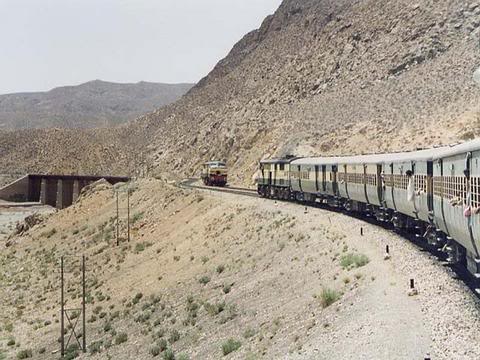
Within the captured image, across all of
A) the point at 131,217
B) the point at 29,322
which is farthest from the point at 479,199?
the point at 131,217

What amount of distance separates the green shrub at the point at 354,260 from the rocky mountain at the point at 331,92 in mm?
38781

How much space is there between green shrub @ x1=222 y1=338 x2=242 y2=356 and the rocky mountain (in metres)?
43.2

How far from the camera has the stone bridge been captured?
118 m

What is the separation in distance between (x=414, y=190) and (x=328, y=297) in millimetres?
6726

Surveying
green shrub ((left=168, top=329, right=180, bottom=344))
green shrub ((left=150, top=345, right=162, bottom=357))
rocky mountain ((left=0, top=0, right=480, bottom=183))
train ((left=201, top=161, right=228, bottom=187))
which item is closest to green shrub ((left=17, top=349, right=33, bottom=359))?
green shrub ((left=168, top=329, right=180, bottom=344))

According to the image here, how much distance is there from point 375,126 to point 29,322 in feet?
149

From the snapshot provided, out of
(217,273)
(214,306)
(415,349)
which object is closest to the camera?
(415,349)

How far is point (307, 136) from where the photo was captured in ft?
255

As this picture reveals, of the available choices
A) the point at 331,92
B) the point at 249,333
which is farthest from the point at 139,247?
the point at 331,92

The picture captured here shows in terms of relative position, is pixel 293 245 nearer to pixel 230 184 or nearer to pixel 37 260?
pixel 37 260

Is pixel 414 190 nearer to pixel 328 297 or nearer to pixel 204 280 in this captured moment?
pixel 328 297

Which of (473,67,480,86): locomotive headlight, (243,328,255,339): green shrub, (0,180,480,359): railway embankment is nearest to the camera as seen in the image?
(0,180,480,359): railway embankment

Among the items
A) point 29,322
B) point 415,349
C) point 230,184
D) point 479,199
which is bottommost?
point 29,322

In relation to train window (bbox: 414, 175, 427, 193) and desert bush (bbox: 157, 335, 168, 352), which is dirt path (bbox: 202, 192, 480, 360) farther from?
desert bush (bbox: 157, 335, 168, 352)
